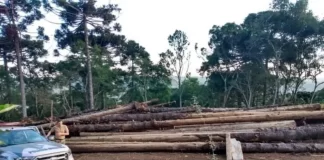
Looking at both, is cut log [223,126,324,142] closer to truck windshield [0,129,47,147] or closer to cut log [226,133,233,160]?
cut log [226,133,233,160]

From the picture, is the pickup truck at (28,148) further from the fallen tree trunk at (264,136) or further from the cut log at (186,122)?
the cut log at (186,122)

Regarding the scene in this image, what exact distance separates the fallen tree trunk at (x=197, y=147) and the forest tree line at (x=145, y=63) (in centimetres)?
2110

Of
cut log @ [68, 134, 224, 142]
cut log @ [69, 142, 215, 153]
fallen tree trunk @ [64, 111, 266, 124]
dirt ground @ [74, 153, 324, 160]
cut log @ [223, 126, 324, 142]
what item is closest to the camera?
dirt ground @ [74, 153, 324, 160]

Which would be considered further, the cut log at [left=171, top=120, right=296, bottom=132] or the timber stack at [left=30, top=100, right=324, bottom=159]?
the cut log at [left=171, top=120, right=296, bottom=132]

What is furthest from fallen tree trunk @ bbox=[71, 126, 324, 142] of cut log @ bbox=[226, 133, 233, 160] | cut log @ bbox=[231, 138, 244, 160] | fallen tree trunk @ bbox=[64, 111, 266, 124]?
fallen tree trunk @ bbox=[64, 111, 266, 124]

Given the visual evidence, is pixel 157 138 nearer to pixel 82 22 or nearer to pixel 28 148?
pixel 28 148

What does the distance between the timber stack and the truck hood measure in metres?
2.46

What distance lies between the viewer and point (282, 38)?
32.8 m

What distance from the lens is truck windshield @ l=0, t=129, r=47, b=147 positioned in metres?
8.30

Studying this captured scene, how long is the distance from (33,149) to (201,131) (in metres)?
5.55

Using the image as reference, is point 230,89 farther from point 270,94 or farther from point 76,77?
point 76,77

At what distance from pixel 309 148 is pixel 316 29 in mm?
25577

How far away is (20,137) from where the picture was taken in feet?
28.0

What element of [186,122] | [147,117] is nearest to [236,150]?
[186,122]
